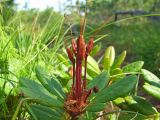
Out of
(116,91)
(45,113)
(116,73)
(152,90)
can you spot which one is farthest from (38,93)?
(116,73)

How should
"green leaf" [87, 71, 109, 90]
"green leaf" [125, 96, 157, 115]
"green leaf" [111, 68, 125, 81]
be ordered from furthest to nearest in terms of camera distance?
1. "green leaf" [111, 68, 125, 81]
2. "green leaf" [125, 96, 157, 115]
3. "green leaf" [87, 71, 109, 90]

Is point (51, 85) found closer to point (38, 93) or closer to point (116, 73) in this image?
point (38, 93)

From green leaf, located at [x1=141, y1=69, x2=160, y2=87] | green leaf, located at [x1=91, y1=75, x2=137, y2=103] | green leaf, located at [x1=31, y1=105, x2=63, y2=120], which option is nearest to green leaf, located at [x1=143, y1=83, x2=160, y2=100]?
green leaf, located at [x1=141, y1=69, x2=160, y2=87]

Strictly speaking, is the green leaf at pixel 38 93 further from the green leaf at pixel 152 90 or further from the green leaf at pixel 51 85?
the green leaf at pixel 152 90

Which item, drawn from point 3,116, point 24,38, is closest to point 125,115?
point 3,116

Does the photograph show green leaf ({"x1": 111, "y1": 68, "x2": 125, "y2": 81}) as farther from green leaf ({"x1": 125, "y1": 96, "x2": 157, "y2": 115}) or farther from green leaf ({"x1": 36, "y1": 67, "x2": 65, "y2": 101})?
green leaf ({"x1": 36, "y1": 67, "x2": 65, "y2": 101})

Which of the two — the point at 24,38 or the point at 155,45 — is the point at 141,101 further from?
the point at 155,45
